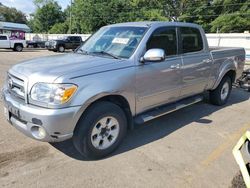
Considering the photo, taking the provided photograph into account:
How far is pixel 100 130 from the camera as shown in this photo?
3930 millimetres

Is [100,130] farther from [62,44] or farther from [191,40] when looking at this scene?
[62,44]

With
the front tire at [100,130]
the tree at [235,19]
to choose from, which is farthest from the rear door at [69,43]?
the front tire at [100,130]

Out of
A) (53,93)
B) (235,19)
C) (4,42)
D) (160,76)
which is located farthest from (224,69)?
(235,19)

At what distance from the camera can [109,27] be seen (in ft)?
17.1

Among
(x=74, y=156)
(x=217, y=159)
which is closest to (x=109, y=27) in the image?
(x=74, y=156)

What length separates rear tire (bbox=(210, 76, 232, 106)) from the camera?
6715 mm

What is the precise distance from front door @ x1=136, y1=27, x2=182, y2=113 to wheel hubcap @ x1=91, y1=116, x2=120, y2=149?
55cm

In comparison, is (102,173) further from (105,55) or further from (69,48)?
(69,48)

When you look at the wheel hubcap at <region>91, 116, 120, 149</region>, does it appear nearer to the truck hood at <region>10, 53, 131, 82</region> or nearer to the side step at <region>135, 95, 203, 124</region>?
the side step at <region>135, 95, 203, 124</region>

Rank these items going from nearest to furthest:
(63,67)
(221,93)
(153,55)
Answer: (63,67), (153,55), (221,93)

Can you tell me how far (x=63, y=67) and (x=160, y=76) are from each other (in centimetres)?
168

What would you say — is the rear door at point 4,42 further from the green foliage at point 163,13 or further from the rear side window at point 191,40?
the green foliage at point 163,13

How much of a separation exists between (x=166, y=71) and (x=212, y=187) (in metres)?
2.05

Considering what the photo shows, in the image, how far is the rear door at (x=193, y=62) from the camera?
5.29 meters
